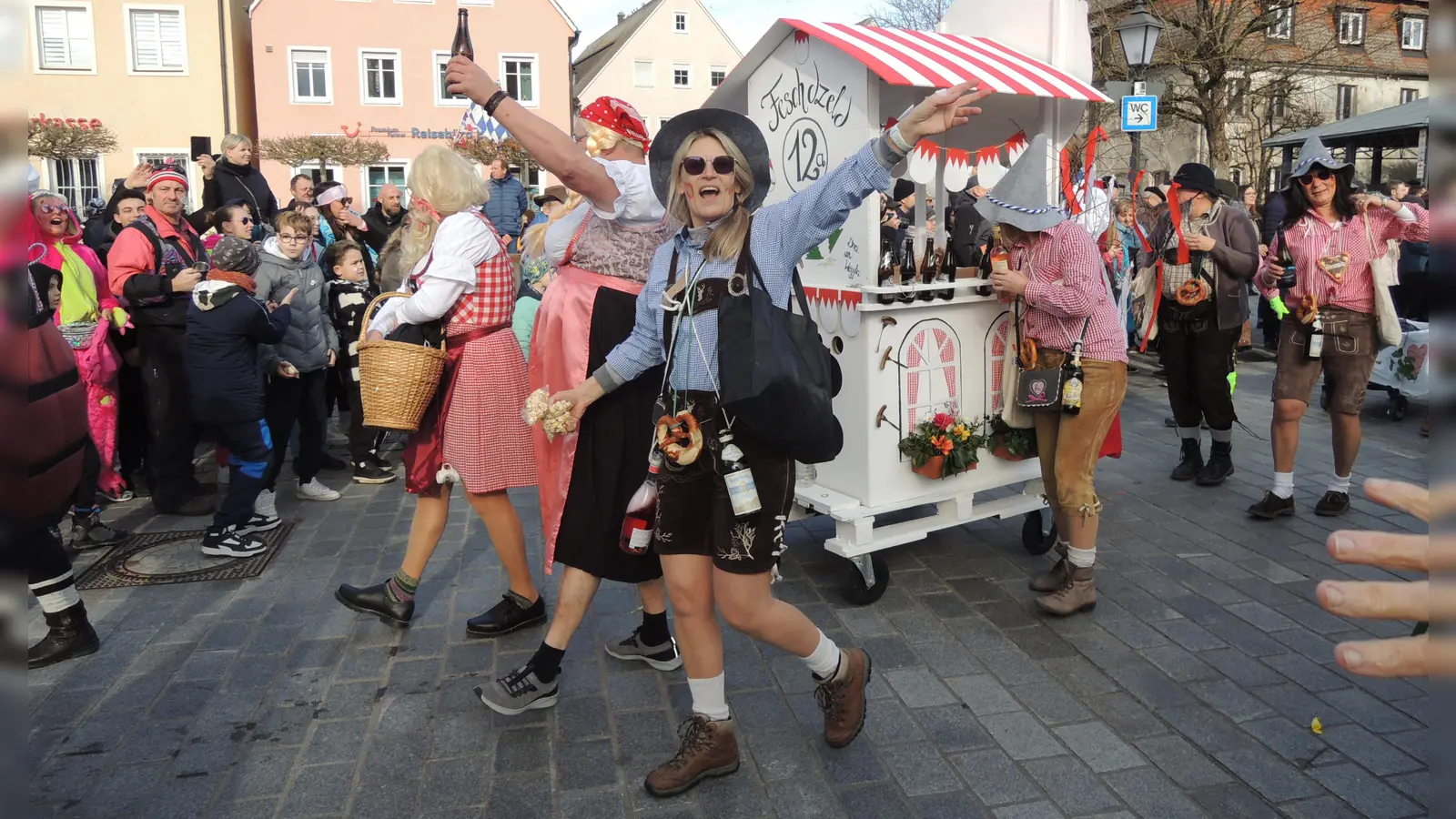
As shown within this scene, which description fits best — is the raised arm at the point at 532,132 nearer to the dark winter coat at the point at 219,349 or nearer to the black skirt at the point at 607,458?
the black skirt at the point at 607,458

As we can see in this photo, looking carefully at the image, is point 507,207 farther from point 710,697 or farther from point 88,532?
point 710,697

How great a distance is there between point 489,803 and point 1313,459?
20.6ft

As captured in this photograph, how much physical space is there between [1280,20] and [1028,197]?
23.4 m

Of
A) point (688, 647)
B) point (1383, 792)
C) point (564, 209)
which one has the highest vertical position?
point (564, 209)

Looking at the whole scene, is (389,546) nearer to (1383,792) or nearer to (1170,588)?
(1170,588)

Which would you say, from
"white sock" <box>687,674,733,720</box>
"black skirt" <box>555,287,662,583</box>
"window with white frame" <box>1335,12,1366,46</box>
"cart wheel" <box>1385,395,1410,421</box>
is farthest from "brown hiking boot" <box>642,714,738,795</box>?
"window with white frame" <box>1335,12,1366,46</box>

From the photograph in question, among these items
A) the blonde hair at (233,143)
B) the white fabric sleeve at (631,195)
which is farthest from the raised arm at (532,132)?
the blonde hair at (233,143)

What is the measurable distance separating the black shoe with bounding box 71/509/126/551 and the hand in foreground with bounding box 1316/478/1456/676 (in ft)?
20.0

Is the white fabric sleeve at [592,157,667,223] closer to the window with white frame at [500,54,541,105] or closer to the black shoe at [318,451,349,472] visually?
the black shoe at [318,451,349,472]

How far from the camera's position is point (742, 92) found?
18.0 feet

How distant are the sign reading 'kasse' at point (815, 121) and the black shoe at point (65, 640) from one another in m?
3.49

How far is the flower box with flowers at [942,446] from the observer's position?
468cm

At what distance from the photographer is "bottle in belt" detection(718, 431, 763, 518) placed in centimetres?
288

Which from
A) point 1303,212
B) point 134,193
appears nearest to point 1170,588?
point 1303,212
